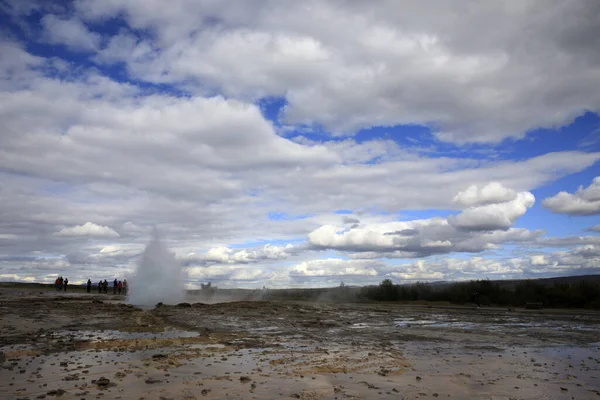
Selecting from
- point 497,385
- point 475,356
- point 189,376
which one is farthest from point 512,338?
point 189,376

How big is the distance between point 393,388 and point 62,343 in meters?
8.95

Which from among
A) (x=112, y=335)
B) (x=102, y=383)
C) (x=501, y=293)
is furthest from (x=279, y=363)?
(x=501, y=293)

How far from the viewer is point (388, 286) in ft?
204

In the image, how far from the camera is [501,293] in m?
48.9

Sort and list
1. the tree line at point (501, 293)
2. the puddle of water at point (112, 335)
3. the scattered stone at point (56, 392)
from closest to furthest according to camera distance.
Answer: the scattered stone at point (56, 392) → the puddle of water at point (112, 335) → the tree line at point (501, 293)

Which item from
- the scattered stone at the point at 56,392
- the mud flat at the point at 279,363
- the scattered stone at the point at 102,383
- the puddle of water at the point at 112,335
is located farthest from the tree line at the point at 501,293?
the scattered stone at the point at 56,392

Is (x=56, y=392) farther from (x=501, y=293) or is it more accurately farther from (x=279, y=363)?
(x=501, y=293)

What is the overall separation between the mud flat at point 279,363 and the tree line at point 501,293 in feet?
92.7

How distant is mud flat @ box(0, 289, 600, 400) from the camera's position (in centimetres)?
777

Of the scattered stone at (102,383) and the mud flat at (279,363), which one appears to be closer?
the scattered stone at (102,383)

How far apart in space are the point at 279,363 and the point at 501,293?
4493 cm

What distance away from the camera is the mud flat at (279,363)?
7.77m

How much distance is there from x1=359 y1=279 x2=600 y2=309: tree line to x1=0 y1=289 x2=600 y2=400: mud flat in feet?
92.7

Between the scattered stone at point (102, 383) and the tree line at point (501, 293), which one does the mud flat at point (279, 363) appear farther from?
the tree line at point (501, 293)
